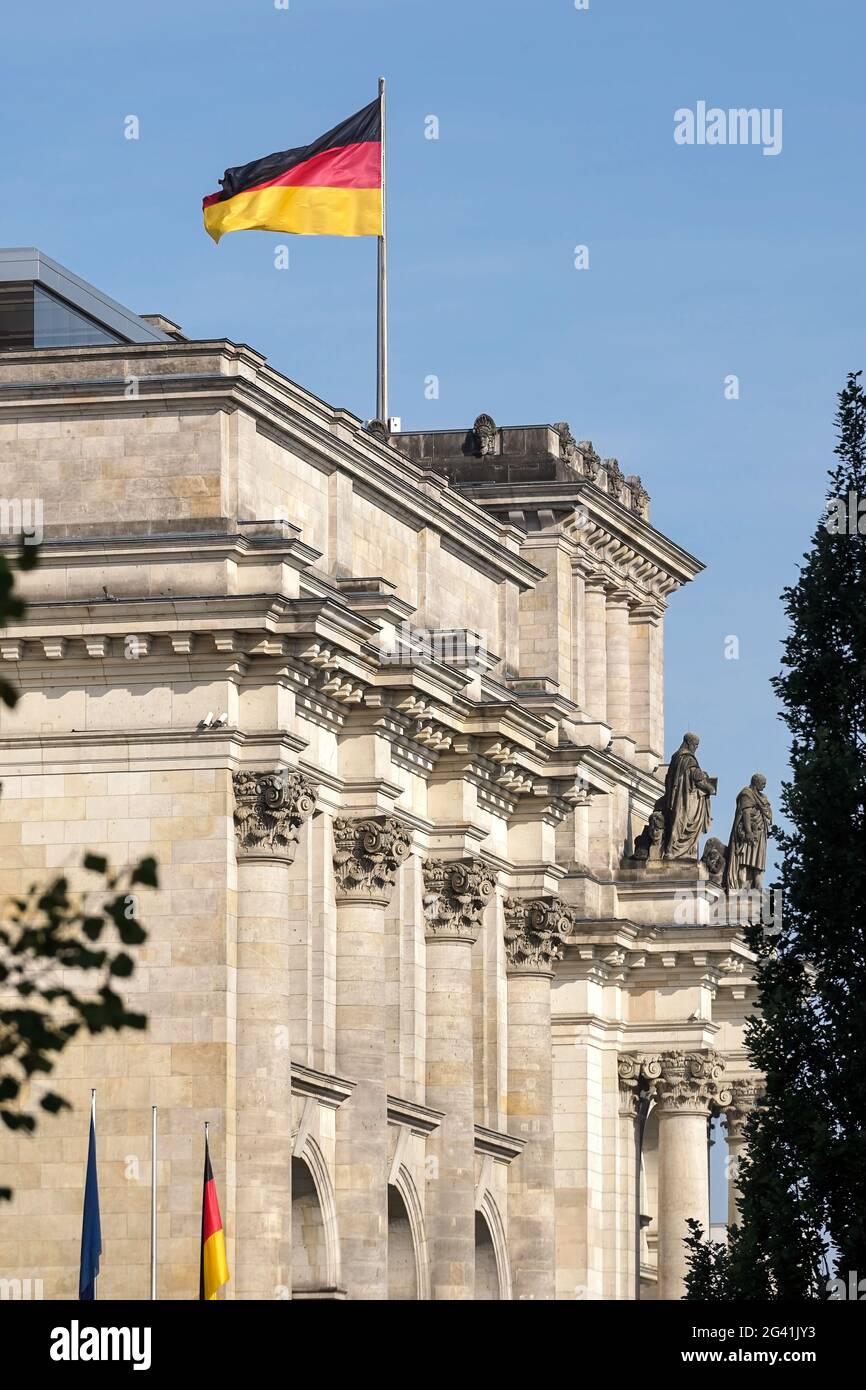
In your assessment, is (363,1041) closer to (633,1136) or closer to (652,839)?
(633,1136)

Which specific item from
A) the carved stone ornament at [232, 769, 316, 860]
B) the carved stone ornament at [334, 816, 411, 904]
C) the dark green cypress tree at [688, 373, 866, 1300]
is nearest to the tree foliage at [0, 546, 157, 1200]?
the dark green cypress tree at [688, 373, 866, 1300]

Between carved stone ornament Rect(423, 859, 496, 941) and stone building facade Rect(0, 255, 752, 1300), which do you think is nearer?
stone building facade Rect(0, 255, 752, 1300)

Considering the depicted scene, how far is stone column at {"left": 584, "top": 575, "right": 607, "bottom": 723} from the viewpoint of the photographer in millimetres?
106562

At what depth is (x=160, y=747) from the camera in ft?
229

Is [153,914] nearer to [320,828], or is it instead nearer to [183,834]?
[183,834]

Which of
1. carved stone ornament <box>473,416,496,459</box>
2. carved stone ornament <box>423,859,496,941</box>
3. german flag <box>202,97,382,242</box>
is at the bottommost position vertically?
carved stone ornament <box>423,859,496,941</box>

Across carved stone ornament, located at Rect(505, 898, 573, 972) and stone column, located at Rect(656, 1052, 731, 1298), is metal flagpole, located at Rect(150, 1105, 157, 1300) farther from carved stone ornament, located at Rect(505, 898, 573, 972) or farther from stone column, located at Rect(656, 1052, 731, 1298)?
stone column, located at Rect(656, 1052, 731, 1298)

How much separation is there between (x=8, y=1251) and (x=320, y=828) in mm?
11042

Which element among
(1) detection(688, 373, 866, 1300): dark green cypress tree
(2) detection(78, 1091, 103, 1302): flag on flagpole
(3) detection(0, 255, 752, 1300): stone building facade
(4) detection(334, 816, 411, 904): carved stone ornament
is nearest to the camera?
(1) detection(688, 373, 866, 1300): dark green cypress tree

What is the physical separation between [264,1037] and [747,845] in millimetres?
40973

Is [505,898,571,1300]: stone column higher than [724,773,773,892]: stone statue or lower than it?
lower

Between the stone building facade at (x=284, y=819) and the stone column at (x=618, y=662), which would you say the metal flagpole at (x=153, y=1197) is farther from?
the stone column at (x=618, y=662)

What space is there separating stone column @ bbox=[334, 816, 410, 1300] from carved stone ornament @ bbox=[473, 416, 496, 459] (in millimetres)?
29463
